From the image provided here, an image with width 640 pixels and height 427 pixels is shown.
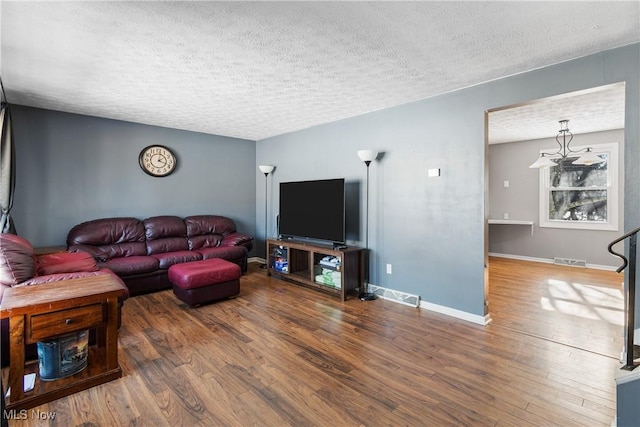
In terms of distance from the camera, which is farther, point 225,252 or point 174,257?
point 225,252

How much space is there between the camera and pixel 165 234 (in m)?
4.54

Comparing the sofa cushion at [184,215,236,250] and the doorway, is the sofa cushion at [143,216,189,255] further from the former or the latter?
the doorway

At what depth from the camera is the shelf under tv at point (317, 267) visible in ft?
12.1

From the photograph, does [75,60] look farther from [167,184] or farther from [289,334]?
[289,334]

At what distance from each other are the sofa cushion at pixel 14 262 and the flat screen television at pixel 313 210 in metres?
2.85

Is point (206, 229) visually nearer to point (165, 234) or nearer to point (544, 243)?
point (165, 234)

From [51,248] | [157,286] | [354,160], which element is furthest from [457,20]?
[51,248]

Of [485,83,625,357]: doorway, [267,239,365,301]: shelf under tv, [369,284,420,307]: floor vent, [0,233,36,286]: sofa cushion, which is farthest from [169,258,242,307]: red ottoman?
[485,83,625,357]: doorway

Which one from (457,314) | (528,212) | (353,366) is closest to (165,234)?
(353,366)

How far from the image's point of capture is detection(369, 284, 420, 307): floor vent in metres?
3.45

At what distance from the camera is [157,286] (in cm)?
395

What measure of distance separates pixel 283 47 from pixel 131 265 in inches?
124

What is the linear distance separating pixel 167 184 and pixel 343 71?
3574 millimetres

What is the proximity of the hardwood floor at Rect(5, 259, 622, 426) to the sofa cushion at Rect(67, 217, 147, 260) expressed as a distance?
855 mm
